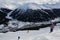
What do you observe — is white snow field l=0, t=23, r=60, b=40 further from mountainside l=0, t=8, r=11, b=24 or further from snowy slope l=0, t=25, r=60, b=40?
mountainside l=0, t=8, r=11, b=24

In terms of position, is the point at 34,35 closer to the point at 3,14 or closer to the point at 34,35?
the point at 34,35

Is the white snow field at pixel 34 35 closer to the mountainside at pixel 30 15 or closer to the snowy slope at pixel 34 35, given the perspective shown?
the snowy slope at pixel 34 35

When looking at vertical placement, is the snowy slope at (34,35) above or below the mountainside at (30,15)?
below

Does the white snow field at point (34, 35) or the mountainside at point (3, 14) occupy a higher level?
the mountainside at point (3, 14)

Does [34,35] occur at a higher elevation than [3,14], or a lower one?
lower

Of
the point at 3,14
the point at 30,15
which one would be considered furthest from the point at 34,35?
the point at 3,14

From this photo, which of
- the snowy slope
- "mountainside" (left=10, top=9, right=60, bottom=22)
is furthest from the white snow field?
"mountainside" (left=10, top=9, right=60, bottom=22)

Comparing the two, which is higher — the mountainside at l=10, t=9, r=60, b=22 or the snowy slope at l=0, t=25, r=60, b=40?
the mountainside at l=10, t=9, r=60, b=22

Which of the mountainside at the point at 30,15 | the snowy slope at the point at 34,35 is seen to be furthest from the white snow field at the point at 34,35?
the mountainside at the point at 30,15

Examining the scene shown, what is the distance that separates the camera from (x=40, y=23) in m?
1.33

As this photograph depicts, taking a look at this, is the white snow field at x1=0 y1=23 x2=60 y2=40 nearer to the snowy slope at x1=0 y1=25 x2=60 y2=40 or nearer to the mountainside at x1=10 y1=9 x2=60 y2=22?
the snowy slope at x1=0 y1=25 x2=60 y2=40

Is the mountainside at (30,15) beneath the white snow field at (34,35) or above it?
above

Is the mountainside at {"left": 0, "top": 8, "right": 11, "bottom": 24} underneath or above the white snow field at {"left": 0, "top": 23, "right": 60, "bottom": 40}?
above

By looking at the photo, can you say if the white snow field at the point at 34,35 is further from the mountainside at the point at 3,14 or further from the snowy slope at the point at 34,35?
the mountainside at the point at 3,14
